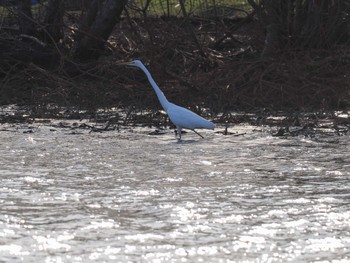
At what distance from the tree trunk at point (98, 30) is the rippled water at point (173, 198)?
4.54 meters

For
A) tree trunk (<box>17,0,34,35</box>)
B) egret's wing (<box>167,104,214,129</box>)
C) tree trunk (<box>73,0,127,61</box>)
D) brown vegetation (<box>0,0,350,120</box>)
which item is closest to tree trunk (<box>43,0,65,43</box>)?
tree trunk (<box>17,0,34,35</box>)

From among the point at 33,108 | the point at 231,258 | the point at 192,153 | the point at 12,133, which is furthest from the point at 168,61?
the point at 231,258

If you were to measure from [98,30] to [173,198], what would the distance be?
27.4 ft

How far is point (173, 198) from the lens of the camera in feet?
22.6

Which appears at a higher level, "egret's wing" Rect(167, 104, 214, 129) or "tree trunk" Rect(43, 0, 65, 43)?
"tree trunk" Rect(43, 0, 65, 43)

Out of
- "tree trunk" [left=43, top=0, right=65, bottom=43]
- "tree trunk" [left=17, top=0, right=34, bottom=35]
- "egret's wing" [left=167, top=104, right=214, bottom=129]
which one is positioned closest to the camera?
"egret's wing" [left=167, top=104, right=214, bottom=129]

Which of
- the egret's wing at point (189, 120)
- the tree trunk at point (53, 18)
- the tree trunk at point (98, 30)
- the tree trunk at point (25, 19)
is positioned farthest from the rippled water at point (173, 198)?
the tree trunk at point (53, 18)

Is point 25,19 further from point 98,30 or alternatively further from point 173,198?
point 173,198

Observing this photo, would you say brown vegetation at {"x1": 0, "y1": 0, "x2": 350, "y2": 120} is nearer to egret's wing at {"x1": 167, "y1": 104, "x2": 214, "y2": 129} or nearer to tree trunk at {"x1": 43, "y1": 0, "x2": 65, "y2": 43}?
tree trunk at {"x1": 43, "y1": 0, "x2": 65, "y2": 43}

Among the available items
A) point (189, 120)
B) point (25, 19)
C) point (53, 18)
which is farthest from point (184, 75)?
point (189, 120)

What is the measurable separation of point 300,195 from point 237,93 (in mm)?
5980

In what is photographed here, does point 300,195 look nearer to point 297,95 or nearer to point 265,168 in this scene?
point 265,168

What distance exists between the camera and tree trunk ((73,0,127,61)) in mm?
14773

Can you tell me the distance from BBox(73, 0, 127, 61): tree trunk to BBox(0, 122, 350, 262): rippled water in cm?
454
